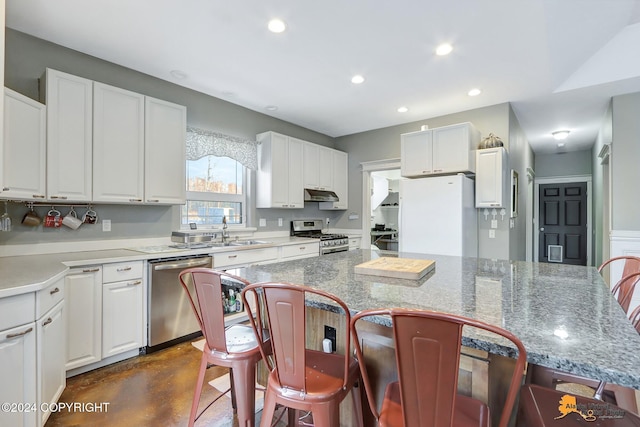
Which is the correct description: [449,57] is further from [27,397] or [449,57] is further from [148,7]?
[27,397]

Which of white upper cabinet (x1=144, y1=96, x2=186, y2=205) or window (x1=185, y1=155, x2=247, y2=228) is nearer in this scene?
white upper cabinet (x1=144, y1=96, x2=186, y2=205)

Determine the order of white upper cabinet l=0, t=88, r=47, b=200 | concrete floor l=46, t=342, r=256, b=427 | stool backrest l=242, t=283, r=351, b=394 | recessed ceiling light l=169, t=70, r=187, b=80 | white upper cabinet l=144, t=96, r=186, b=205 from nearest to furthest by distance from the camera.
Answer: stool backrest l=242, t=283, r=351, b=394
concrete floor l=46, t=342, r=256, b=427
white upper cabinet l=0, t=88, r=47, b=200
white upper cabinet l=144, t=96, r=186, b=205
recessed ceiling light l=169, t=70, r=187, b=80

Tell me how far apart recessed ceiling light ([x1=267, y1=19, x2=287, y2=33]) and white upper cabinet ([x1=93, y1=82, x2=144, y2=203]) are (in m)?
1.42

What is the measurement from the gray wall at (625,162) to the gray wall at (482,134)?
3.28ft

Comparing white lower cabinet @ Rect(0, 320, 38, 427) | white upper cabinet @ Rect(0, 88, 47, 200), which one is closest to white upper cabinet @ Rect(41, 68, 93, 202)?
white upper cabinet @ Rect(0, 88, 47, 200)

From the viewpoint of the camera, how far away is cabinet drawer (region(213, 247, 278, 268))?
307 cm

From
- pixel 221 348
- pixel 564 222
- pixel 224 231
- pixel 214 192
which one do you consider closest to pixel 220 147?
pixel 214 192

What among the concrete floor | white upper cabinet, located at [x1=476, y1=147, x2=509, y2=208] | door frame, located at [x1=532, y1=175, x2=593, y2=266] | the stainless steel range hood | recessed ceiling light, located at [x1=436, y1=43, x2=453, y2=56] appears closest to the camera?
the concrete floor

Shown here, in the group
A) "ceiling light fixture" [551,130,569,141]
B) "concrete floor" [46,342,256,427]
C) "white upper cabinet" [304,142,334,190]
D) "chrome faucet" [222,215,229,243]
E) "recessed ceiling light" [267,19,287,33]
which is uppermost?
"recessed ceiling light" [267,19,287,33]

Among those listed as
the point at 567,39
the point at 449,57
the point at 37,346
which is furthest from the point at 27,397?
the point at 567,39

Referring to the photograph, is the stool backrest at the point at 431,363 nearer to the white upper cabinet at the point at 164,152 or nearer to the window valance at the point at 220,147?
the white upper cabinet at the point at 164,152

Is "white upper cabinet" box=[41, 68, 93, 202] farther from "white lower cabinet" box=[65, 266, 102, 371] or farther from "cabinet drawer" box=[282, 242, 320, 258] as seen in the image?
"cabinet drawer" box=[282, 242, 320, 258]

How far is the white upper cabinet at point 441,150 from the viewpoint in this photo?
142 inches

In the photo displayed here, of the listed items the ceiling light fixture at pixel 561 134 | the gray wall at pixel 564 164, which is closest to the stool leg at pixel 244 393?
the ceiling light fixture at pixel 561 134
